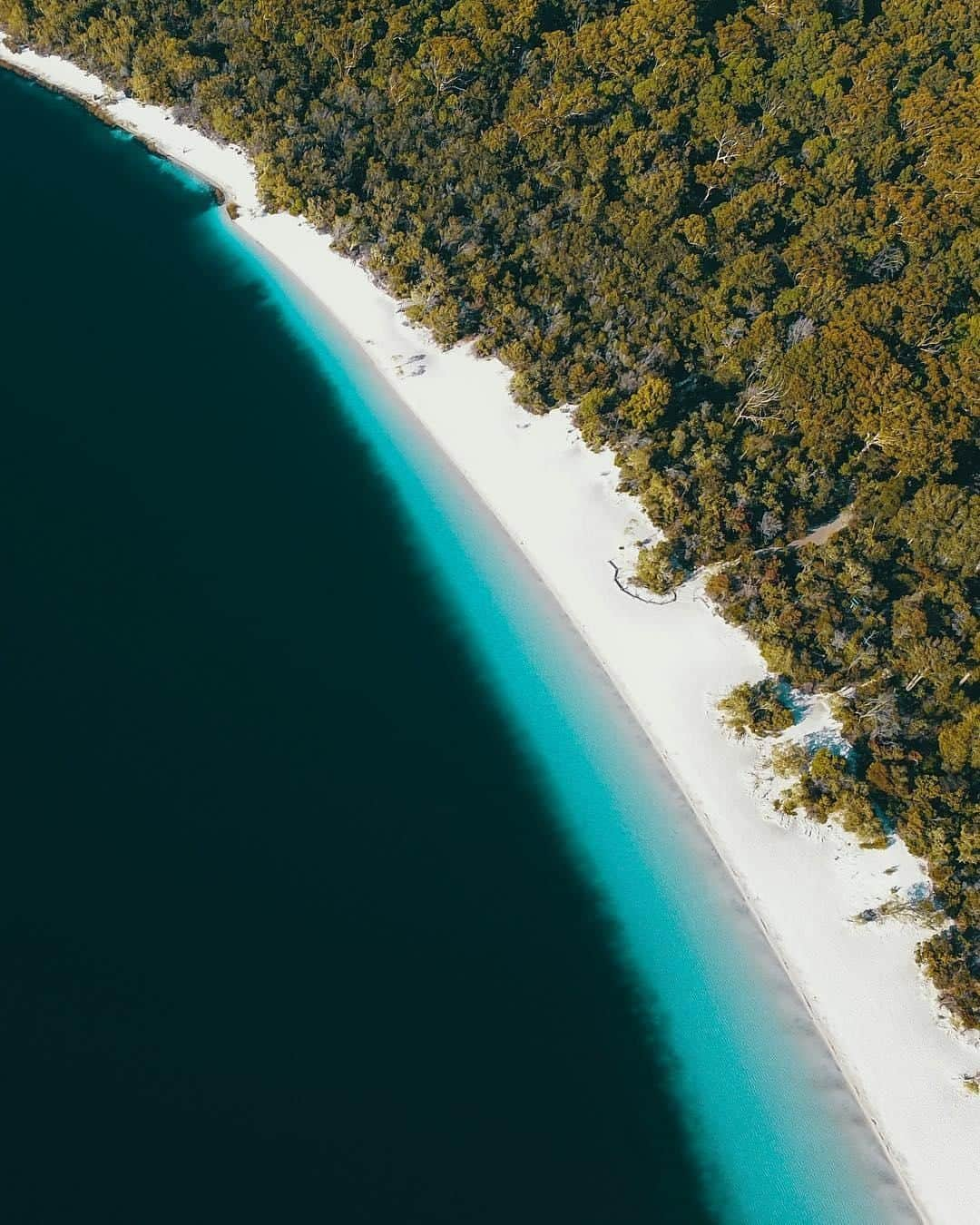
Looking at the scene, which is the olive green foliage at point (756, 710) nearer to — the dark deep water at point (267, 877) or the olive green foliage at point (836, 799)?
the olive green foliage at point (836, 799)

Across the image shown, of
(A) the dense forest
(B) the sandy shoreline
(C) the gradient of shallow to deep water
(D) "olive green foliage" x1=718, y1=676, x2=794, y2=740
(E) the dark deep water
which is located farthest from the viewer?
(A) the dense forest

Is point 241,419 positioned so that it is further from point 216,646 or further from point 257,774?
point 257,774

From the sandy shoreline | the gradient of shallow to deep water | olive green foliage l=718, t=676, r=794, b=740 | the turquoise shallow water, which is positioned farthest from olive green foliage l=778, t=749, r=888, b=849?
the gradient of shallow to deep water

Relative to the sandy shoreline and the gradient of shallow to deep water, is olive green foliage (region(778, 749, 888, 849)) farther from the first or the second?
the gradient of shallow to deep water

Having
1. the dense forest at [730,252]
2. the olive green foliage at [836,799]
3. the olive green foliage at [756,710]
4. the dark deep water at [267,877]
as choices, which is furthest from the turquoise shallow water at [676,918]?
the dense forest at [730,252]

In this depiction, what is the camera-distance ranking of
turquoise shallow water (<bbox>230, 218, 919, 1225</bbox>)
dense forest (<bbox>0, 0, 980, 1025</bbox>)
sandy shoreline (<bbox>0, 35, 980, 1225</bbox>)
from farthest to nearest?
dense forest (<bbox>0, 0, 980, 1025</bbox>)
sandy shoreline (<bbox>0, 35, 980, 1225</bbox>)
turquoise shallow water (<bbox>230, 218, 919, 1225</bbox>)

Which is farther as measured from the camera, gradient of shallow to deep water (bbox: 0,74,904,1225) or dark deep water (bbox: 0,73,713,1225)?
gradient of shallow to deep water (bbox: 0,74,904,1225)

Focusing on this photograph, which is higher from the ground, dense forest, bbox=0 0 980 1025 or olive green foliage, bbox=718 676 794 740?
dense forest, bbox=0 0 980 1025
